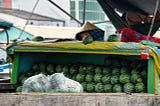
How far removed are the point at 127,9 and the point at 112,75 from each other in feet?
9.17

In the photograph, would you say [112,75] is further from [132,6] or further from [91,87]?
[132,6]

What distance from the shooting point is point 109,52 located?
4.25 m

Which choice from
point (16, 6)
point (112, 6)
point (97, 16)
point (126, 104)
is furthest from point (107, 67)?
point (16, 6)

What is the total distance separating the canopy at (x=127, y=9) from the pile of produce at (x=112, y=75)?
65.0 inches

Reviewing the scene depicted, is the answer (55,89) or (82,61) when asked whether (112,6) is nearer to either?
(82,61)

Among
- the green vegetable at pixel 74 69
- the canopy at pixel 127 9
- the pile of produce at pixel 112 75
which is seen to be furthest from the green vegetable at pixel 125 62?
the canopy at pixel 127 9

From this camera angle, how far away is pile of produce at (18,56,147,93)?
170 inches

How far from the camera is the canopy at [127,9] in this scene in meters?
6.35

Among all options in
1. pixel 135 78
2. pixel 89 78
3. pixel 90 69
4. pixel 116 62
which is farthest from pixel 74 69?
pixel 135 78

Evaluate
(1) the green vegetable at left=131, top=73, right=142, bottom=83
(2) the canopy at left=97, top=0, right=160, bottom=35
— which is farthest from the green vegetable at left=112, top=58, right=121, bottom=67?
(2) the canopy at left=97, top=0, right=160, bottom=35

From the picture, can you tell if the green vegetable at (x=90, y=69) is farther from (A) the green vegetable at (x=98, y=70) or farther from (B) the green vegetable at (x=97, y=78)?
(B) the green vegetable at (x=97, y=78)

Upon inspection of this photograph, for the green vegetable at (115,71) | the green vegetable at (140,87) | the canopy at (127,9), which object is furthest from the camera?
the canopy at (127,9)

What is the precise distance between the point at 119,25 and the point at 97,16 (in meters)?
34.5

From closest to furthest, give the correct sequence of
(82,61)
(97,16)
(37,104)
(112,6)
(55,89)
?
(37,104)
(55,89)
(82,61)
(112,6)
(97,16)
